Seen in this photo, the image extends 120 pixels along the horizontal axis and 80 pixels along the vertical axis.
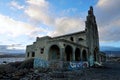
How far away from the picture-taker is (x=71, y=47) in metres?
43.5

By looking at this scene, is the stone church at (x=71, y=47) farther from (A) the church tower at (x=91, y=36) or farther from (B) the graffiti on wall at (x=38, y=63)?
(B) the graffiti on wall at (x=38, y=63)

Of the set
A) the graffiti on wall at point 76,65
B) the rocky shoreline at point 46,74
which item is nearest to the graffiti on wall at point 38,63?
the rocky shoreline at point 46,74

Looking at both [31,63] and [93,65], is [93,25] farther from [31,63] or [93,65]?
[31,63]

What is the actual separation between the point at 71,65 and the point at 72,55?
6.46 meters

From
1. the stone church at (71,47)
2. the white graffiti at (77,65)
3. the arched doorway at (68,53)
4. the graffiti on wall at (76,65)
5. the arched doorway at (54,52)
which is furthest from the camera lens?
the arched doorway at (68,53)

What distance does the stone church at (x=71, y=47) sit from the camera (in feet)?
137

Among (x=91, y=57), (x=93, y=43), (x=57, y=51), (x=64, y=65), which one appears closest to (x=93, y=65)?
(x=91, y=57)

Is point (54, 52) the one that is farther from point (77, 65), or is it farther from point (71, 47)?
point (77, 65)

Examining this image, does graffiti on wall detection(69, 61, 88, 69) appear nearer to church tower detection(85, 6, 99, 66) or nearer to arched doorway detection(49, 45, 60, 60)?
arched doorway detection(49, 45, 60, 60)

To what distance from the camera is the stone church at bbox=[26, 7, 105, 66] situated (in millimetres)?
41709

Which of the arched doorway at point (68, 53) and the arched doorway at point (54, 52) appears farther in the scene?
the arched doorway at point (68, 53)

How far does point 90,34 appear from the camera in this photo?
54.2 metres

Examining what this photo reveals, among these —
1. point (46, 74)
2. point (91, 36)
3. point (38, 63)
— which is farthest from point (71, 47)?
point (46, 74)

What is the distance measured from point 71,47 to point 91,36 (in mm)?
14057
